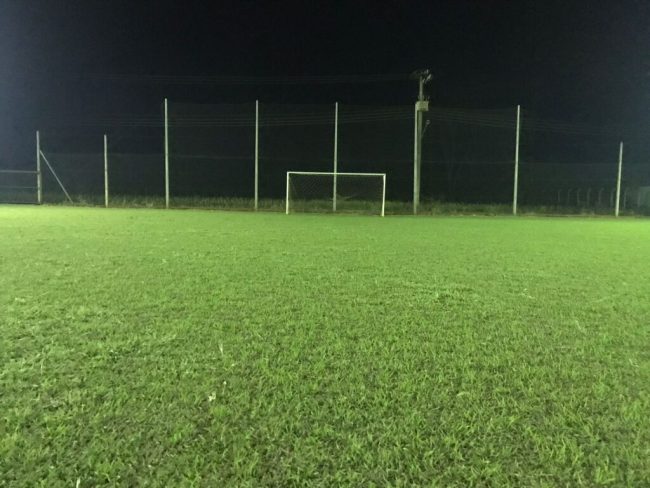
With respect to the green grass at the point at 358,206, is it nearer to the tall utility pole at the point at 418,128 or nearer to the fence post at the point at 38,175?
the tall utility pole at the point at 418,128

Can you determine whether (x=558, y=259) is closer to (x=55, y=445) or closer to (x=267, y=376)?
(x=267, y=376)

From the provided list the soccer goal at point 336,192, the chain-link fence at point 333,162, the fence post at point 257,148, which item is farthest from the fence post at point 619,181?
the fence post at point 257,148

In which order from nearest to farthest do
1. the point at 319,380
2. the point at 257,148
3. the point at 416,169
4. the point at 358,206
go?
1. the point at 319,380
2. the point at 358,206
3. the point at 416,169
4. the point at 257,148

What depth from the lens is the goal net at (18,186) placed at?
2134 centimetres

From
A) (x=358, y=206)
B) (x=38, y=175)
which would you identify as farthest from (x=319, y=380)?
(x=38, y=175)

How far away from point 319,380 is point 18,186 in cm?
2306

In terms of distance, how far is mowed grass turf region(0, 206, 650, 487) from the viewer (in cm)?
166

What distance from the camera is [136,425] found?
1.88 metres

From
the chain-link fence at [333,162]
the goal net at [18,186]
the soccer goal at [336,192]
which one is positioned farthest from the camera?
the goal net at [18,186]

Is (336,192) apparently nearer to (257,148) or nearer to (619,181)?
(257,148)

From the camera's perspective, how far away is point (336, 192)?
19.4 metres

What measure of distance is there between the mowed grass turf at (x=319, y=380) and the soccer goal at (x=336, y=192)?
14.2 m

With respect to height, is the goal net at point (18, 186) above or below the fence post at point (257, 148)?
below

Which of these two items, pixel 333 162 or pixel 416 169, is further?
pixel 333 162
